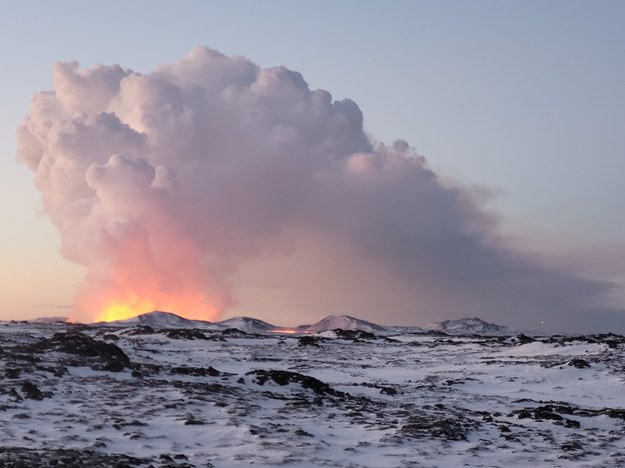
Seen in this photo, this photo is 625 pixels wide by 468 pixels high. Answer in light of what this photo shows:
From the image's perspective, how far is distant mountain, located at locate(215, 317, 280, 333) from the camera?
423ft

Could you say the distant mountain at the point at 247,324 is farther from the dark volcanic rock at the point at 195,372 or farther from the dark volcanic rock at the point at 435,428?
the dark volcanic rock at the point at 435,428

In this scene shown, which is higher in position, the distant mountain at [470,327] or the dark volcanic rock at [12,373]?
the distant mountain at [470,327]

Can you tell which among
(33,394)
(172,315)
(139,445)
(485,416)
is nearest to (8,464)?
(139,445)

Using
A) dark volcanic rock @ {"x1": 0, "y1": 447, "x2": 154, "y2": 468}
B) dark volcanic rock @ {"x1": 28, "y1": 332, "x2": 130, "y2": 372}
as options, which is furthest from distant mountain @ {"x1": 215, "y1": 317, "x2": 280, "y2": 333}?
dark volcanic rock @ {"x1": 0, "y1": 447, "x2": 154, "y2": 468}

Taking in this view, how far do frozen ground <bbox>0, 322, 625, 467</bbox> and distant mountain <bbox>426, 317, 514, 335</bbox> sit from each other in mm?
109339

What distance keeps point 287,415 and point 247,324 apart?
110907mm

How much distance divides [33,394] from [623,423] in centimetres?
1982

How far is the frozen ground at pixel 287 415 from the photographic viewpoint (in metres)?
18.3

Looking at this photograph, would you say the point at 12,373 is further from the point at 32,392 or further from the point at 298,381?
the point at 298,381

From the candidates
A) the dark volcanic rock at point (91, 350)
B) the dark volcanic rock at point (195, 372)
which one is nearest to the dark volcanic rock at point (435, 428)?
the dark volcanic rock at point (195, 372)

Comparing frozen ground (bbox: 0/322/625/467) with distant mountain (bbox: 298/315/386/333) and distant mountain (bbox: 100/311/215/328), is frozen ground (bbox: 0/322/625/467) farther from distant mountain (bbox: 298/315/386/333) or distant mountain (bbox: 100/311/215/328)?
distant mountain (bbox: 298/315/386/333)

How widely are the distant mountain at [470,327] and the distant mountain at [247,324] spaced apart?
37.8 meters

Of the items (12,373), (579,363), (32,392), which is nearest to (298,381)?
(12,373)

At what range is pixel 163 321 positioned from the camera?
11800 cm
